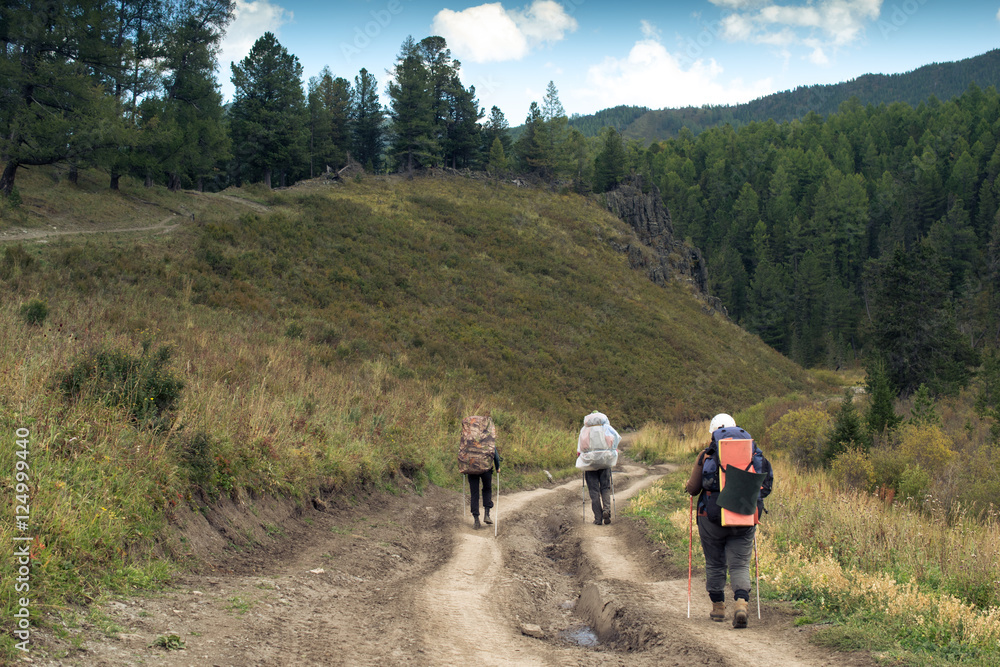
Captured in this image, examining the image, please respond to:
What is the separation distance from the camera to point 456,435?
16.9m

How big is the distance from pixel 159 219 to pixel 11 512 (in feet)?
Answer: 100

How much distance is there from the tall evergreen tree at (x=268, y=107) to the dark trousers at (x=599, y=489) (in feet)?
153

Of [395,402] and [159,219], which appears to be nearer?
[395,402]

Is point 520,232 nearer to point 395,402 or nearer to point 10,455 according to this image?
point 395,402

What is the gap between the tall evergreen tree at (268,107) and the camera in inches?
2013

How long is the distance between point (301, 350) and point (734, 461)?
16247mm

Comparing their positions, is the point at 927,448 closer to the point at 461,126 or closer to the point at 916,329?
the point at 916,329

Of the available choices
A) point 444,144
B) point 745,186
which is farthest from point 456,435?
point 745,186

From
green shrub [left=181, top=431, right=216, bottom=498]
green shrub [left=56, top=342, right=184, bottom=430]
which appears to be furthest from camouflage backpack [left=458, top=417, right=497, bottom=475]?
green shrub [left=56, top=342, right=184, bottom=430]

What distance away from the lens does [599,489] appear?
11.3m

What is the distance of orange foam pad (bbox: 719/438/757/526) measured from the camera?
18.4 ft

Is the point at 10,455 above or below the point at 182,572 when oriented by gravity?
above

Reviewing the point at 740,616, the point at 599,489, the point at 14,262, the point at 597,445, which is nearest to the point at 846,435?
the point at 599,489

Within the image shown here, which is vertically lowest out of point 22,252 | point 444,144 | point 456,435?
point 456,435
